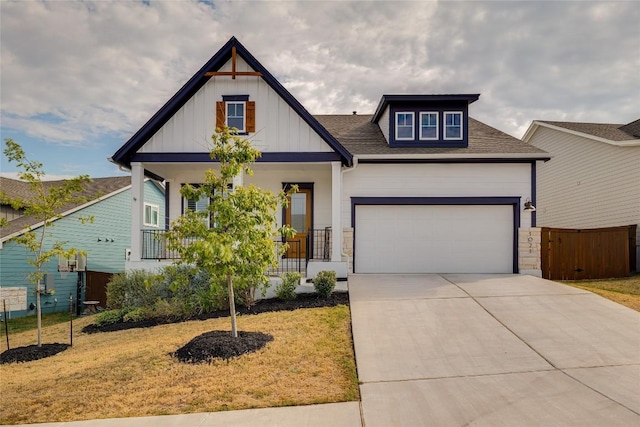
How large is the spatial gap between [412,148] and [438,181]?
4.40ft

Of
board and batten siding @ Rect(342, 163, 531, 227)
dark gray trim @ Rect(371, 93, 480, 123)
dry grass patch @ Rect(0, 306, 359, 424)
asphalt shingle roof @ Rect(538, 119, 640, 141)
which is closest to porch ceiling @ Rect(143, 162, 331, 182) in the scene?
board and batten siding @ Rect(342, 163, 531, 227)

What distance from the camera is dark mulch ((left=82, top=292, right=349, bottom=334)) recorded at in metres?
10.4

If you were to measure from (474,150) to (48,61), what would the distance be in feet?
43.7

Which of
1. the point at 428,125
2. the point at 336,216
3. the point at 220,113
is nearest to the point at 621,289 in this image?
the point at 428,125

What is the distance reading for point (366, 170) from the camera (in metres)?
13.7

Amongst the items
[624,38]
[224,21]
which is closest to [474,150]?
[624,38]

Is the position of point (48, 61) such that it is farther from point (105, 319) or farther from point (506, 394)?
point (506, 394)

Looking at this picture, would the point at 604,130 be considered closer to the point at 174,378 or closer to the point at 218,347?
the point at 218,347

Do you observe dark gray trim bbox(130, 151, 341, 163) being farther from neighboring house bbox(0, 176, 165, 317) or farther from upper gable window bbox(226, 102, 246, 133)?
neighboring house bbox(0, 176, 165, 317)

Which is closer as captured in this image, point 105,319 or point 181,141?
point 105,319

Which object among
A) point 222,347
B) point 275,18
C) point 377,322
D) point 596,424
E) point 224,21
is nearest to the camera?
point 596,424

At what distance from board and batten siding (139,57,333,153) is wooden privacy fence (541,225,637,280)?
850cm

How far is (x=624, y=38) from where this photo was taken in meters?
14.4

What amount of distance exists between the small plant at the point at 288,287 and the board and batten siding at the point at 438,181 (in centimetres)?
304
